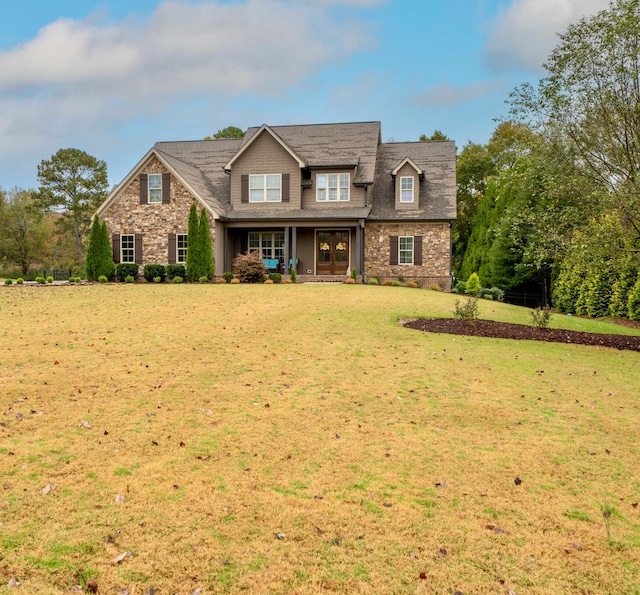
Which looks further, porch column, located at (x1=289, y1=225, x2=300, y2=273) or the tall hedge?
porch column, located at (x1=289, y1=225, x2=300, y2=273)

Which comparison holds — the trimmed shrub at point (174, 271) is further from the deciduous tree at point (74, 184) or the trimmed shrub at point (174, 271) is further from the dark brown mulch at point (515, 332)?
the deciduous tree at point (74, 184)

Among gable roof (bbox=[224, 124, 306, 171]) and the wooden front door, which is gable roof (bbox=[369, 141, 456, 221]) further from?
gable roof (bbox=[224, 124, 306, 171])

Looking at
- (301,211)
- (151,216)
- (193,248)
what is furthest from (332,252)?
(151,216)

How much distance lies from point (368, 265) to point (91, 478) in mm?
23559

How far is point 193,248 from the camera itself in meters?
24.6

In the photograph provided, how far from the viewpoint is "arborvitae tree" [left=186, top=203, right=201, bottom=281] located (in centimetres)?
2455

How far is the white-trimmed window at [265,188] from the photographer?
2719cm

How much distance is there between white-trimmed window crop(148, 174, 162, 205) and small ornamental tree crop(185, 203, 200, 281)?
2713 millimetres

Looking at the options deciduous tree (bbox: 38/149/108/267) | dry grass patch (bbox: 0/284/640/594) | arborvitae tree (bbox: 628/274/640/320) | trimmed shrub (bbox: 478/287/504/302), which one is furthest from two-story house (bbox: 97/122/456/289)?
deciduous tree (bbox: 38/149/108/267)

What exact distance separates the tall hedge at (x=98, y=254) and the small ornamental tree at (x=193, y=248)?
14.6 feet

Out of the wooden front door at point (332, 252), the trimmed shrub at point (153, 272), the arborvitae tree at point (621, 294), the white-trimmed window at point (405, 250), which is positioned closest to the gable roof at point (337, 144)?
the wooden front door at point (332, 252)

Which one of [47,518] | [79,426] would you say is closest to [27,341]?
[79,426]

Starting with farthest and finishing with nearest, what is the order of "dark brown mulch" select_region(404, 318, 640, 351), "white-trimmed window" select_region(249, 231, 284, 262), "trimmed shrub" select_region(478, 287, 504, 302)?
"white-trimmed window" select_region(249, 231, 284, 262), "trimmed shrub" select_region(478, 287, 504, 302), "dark brown mulch" select_region(404, 318, 640, 351)

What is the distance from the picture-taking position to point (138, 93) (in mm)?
35000
